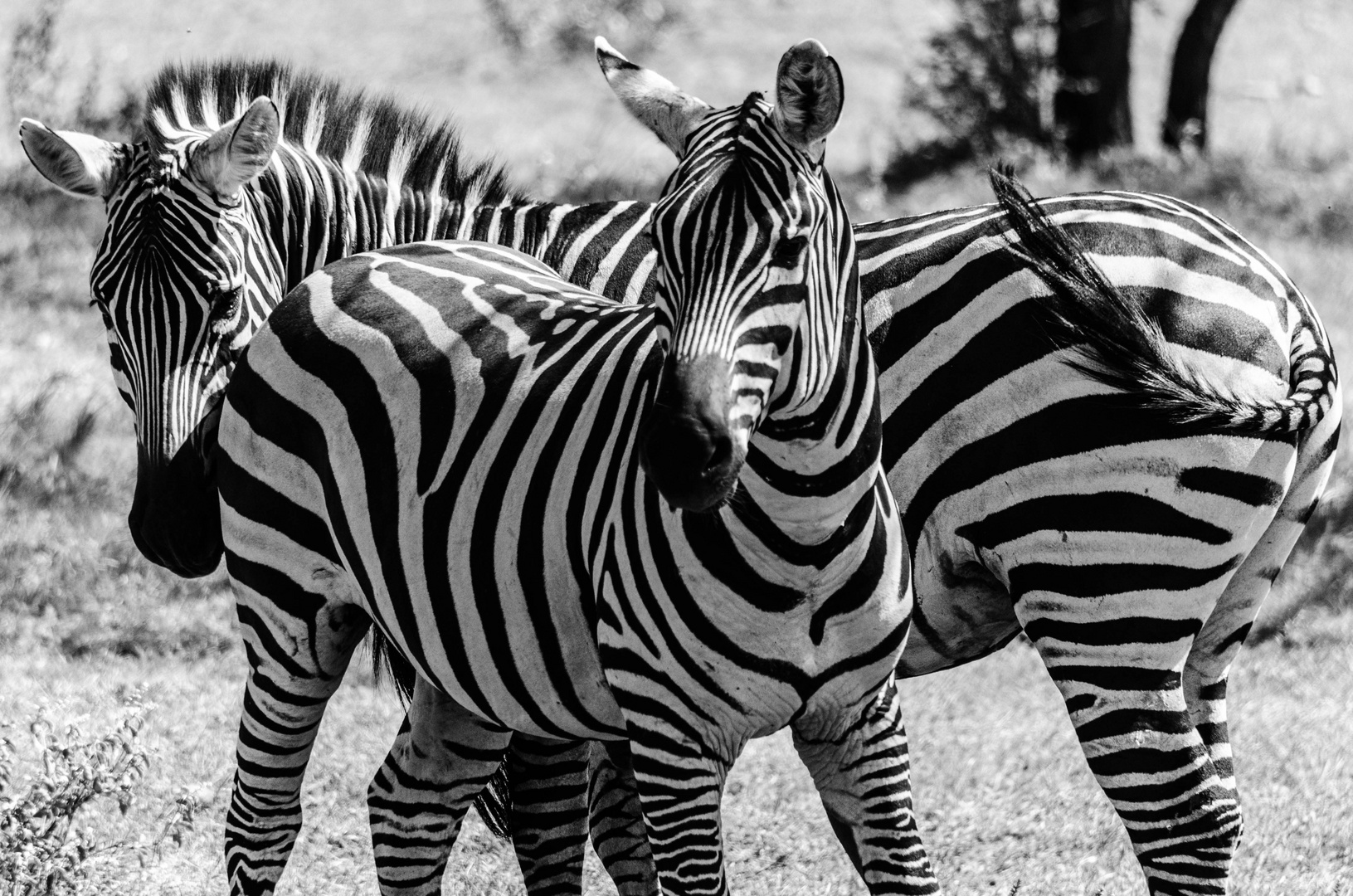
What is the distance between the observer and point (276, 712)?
3.88 meters

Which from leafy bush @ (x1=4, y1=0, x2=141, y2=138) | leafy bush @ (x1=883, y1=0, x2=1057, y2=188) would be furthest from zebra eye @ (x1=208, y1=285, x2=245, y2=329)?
leafy bush @ (x1=883, y1=0, x2=1057, y2=188)

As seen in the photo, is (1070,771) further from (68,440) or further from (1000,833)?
(68,440)

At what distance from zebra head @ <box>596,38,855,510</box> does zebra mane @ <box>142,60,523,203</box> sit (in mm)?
2150

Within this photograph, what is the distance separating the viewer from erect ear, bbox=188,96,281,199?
4117 millimetres

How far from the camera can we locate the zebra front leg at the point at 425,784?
3.96m

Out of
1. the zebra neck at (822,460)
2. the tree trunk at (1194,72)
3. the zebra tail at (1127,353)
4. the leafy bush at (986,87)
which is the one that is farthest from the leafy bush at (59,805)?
the tree trunk at (1194,72)

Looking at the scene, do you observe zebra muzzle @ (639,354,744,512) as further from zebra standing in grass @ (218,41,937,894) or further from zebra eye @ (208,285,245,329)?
zebra eye @ (208,285,245,329)

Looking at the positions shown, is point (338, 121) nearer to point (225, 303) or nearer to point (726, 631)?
point (225, 303)

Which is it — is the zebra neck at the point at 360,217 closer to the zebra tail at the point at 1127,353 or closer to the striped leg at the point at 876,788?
the zebra tail at the point at 1127,353

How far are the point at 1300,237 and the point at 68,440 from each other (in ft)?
29.6

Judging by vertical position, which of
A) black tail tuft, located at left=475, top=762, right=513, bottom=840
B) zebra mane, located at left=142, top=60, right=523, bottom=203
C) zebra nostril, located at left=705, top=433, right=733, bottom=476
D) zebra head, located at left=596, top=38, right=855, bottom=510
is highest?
zebra head, located at left=596, top=38, right=855, bottom=510

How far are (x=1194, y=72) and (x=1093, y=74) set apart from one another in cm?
106

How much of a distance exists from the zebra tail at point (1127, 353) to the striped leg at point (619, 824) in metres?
1.59

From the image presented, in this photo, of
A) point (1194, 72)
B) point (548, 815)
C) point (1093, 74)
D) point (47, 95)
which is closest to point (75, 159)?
point (548, 815)
